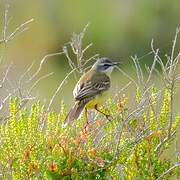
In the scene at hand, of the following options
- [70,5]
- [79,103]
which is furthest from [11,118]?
[70,5]

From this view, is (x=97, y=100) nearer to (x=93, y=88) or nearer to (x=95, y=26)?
(x=93, y=88)

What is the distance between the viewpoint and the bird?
25.8ft

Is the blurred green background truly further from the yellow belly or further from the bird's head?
the yellow belly

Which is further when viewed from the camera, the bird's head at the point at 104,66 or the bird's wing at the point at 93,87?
the bird's head at the point at 104,66

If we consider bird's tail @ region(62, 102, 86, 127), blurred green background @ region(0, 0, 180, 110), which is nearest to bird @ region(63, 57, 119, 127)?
bird's tail @ region(62, 102, 86, 127)

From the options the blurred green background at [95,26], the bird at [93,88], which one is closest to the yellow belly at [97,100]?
the bird at [93,88]

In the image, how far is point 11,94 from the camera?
259 inches

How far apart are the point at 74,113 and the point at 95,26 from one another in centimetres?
1132

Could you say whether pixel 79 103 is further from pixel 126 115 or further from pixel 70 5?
pixel 70 5

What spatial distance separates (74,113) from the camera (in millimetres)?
7277

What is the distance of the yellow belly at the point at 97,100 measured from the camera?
7.86 metres

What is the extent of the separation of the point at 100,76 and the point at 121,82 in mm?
7509

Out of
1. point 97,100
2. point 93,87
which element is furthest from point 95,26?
point 97,100

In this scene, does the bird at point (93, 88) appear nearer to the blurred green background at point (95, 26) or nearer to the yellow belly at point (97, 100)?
the yellow belly at point (97, 100)
